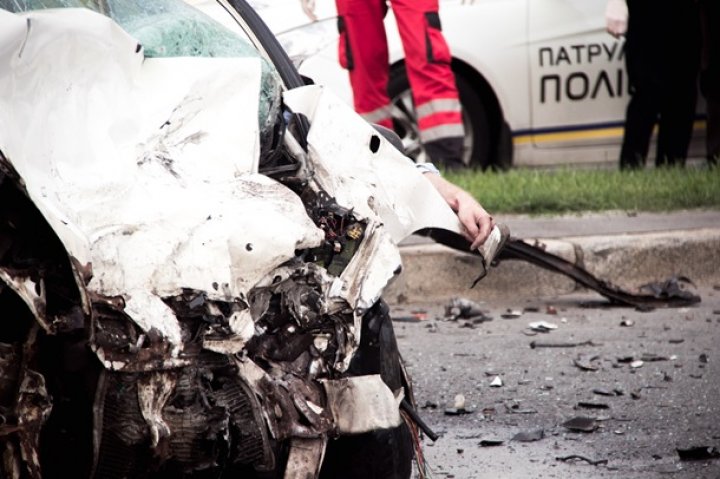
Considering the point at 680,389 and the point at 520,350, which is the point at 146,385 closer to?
the point at 680,389

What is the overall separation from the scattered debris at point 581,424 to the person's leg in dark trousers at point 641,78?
13.9 ft

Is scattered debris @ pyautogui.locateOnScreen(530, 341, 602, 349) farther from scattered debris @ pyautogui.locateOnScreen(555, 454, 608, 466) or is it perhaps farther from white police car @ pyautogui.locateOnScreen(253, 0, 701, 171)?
white police car @ pyautogui.locateOnScreen(253, 0, 701, 171)

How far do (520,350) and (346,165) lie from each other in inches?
84.9

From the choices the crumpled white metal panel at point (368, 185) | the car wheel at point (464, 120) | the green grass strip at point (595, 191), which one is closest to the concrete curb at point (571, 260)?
the green grass strip at point (595, 191)

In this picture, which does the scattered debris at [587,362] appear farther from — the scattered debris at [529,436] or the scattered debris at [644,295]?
the scattered debris at [529,436]

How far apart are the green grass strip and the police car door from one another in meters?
1.24

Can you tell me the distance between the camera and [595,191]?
6.83 meters

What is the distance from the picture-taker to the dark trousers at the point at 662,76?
25.9 ft

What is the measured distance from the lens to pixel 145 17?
299cm

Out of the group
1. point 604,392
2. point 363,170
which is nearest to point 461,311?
point 604,392

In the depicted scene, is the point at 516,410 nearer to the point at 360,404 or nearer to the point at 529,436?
the point at 529,436

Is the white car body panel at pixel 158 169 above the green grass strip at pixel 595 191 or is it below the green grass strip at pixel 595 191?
above

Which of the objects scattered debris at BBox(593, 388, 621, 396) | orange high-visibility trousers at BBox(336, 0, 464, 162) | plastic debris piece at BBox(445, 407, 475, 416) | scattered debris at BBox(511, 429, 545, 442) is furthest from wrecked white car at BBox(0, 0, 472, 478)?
orange high-visibility trousers at BBox(336, 0, 464, 162)

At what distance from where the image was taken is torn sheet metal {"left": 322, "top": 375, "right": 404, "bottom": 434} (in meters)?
2.55
